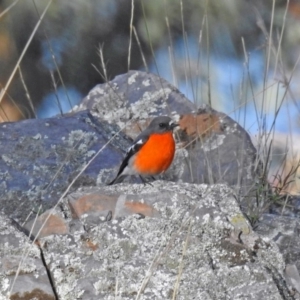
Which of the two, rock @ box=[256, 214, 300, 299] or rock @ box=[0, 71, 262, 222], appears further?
rock @ box=[0, 71, 262, 222]

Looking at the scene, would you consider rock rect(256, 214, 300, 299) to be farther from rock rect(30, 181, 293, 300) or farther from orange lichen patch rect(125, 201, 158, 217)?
orange lichen patch rect(125, 201, 158, 217)

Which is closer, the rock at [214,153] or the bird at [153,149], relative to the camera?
the rock at [214,153]

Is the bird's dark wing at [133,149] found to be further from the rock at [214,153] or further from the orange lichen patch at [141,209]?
the orange lichen patch at [141,209]

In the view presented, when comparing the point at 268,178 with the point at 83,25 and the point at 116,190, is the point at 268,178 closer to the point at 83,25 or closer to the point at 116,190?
the point at 116,190

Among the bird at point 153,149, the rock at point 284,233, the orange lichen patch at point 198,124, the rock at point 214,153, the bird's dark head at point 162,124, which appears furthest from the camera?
the orange lichen patch at point 198,124

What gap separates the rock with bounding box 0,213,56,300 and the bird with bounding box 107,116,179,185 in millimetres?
1925

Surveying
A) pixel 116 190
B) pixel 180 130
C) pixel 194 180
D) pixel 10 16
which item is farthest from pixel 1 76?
pixel 116 190

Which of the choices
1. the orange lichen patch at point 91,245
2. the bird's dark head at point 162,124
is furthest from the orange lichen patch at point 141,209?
the bird's dark head at point 162,124

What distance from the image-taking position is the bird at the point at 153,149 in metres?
4.86

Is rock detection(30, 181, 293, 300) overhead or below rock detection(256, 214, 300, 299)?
overhead

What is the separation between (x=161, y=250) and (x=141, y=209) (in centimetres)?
23

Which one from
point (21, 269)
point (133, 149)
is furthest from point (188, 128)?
point (21, 269)

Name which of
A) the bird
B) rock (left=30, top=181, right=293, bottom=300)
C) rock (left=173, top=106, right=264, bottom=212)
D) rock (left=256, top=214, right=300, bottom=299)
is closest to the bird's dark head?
the bird

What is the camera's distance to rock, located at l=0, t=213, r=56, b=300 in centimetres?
262
